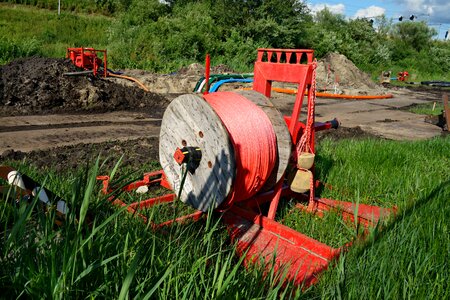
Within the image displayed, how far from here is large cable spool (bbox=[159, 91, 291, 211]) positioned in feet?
12.2

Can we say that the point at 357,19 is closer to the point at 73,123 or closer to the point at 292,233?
the point at 73,123

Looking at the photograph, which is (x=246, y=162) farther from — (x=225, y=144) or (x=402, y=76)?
(x=402, y=76)

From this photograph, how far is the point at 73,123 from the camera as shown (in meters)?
10.0

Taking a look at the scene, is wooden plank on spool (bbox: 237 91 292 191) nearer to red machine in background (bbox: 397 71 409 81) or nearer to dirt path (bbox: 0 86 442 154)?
dirt path (bbox: 0 86 442 154)

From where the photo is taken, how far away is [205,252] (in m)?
3.15

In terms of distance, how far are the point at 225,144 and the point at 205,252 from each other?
3.10 feet

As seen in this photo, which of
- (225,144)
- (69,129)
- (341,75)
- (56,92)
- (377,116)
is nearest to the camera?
(225,144)

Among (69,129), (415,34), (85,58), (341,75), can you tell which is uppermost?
(415,34)

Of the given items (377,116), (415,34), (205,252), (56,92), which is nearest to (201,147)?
(205,252)

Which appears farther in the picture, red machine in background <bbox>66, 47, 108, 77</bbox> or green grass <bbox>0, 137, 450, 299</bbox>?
red machine in background <bbox>66, 47, 108, 77</bbox>

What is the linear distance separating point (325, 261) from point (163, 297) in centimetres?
197

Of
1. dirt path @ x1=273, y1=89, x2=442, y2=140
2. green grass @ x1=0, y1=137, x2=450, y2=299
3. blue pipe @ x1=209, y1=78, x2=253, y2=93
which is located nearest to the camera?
green grass @ x1=0, y1=137, x2=450, y2=299

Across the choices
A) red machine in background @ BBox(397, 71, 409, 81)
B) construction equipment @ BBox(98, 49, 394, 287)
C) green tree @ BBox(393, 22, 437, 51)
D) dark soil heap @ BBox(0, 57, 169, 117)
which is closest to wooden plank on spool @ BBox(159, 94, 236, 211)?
construction equipment @ BBox(98, 49, 394, 287)

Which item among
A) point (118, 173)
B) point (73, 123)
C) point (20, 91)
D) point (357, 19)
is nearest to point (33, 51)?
point (20, 91)
